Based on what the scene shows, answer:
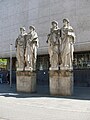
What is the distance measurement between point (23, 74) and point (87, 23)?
1246cm

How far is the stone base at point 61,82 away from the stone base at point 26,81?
212 cm

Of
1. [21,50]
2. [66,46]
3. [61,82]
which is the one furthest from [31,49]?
[61,82]

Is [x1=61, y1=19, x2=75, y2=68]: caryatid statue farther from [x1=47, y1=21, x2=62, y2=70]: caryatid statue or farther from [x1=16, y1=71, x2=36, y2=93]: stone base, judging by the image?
[x1=16, y1=71, x2=36, y2=93]: stone base

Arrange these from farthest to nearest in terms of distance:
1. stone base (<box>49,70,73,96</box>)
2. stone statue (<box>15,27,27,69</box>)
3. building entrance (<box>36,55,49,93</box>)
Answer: building entrance (<box>36,55,49,93</box>) < stone statue (<box>15,27,27,69</box>) < stone base (<box>49,70,73,96</box>)

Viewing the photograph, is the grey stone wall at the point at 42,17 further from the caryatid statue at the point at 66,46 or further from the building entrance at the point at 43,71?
the caryatid statue at the point at 66,46

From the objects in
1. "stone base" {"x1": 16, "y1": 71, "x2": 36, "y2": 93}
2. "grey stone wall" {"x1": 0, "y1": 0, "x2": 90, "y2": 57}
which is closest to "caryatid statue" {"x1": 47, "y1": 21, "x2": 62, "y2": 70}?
"stone base" {"x1": 16, "y1": 71, "x2": 36, "y2": 93}

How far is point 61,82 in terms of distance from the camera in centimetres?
1786

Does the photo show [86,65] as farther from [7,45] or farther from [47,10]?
[7,45]

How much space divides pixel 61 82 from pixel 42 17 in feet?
62.8

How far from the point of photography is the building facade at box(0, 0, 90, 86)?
101ft

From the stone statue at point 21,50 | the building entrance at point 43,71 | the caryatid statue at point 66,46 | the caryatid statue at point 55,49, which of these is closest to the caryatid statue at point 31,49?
the stone statue at point 21,50

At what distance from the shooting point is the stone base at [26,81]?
65.6ft

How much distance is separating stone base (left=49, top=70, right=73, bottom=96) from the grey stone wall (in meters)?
12.6

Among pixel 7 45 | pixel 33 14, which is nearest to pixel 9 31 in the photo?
pixel 7 45
